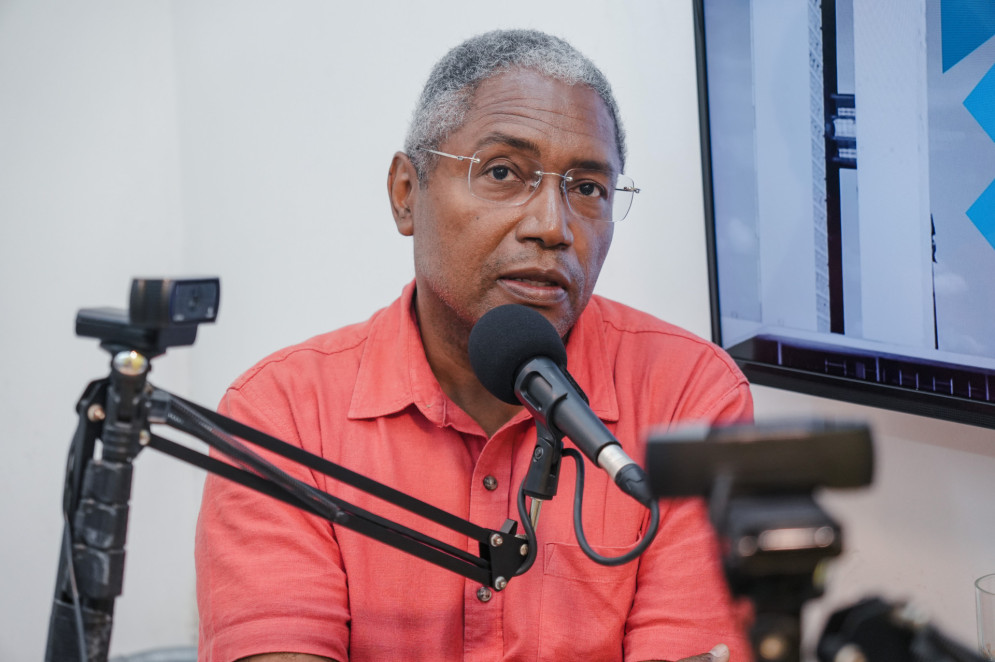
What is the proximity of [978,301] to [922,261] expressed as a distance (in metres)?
0.12

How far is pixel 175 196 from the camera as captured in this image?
3.19 m

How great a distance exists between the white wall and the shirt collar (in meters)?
0.95

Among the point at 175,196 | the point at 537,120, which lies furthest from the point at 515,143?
the point at 175,196

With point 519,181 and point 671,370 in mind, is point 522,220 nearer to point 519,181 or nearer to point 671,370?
point 519,181

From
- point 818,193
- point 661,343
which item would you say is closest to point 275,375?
point 661,343

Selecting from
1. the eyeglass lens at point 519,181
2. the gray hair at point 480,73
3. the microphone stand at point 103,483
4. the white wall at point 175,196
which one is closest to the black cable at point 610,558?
the microphone stand at point 103,483

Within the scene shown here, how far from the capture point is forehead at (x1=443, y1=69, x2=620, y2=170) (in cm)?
158

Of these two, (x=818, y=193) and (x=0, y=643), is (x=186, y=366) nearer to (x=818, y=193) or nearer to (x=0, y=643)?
(x=0, y=643)

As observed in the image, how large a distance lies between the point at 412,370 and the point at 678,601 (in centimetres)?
59

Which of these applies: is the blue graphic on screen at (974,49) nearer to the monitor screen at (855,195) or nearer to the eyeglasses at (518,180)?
the monitor screen at (855,195)

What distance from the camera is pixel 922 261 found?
156 centimetres

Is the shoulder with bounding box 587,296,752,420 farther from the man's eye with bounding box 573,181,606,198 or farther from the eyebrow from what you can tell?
the eyebrow

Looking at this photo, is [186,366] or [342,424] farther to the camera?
[186,366]

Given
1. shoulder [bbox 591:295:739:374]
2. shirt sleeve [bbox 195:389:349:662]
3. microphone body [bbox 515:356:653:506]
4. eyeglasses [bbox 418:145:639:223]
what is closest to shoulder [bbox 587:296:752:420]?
shoulder [bbox 591:295:739:374]
